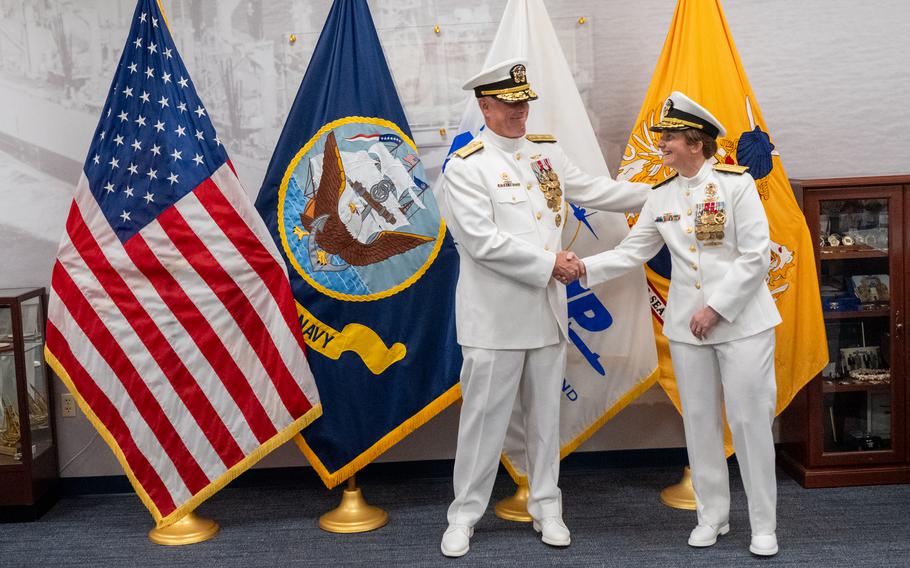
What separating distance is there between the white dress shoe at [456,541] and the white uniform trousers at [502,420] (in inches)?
1.2

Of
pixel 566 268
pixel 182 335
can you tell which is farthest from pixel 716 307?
pixel 182 335

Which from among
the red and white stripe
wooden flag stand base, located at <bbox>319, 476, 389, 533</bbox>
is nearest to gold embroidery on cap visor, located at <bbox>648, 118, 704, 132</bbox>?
the red and white stripe

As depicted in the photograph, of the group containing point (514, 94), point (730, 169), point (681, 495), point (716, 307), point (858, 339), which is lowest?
point (681, 495)

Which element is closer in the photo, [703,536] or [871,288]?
[703,536]

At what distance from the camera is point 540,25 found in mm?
3559

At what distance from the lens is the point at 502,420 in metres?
3.23

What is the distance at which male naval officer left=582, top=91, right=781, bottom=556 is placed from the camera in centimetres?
298

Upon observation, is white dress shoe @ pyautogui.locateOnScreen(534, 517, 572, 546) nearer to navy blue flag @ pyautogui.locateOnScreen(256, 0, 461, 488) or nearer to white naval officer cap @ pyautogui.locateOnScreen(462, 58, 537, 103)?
navy blue flag @ pyautogui.locateOnScreen(256, 0, 461, 488)

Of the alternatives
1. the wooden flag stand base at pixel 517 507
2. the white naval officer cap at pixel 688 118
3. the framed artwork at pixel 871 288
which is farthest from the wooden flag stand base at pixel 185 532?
the framed artwork at pixel 871 288

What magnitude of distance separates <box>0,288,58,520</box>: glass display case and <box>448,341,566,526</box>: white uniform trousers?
170 cm

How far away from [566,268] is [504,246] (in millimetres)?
228

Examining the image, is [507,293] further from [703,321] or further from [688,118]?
[688,118]

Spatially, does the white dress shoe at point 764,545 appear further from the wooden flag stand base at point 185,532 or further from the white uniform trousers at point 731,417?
the wooden flag stand base at point 185,532

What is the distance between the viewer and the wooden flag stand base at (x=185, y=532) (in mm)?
3424
